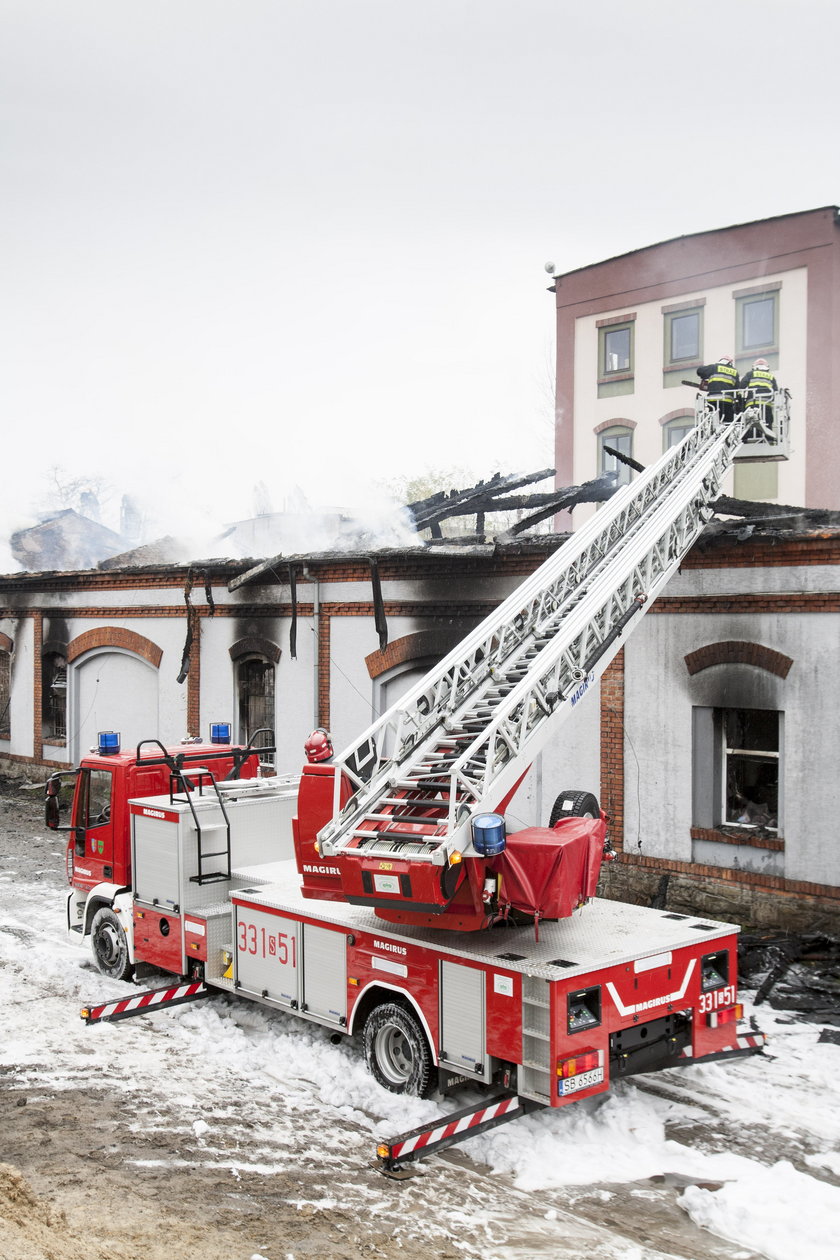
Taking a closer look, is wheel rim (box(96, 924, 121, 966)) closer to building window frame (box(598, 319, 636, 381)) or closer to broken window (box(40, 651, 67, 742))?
broken window (box(40, 651, 67, 742))

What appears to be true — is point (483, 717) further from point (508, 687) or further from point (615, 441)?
point (615, 441)

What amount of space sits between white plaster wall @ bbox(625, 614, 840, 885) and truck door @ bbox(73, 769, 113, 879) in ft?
19.3

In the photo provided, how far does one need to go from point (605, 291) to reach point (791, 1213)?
82.3 feet

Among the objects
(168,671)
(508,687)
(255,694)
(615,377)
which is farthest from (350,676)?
(615,377)

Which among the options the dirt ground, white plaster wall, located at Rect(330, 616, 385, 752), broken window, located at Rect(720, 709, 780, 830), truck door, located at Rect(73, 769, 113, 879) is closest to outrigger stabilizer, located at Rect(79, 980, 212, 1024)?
the dirt ground

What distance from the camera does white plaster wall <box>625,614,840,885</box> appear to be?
10.8 meters

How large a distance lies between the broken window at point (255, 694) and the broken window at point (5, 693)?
8.11 meters

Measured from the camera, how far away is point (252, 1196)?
19.7 ft

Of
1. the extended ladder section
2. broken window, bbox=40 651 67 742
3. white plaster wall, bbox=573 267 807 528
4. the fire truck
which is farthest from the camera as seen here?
white plaster wall, bbox=573 267 807 528

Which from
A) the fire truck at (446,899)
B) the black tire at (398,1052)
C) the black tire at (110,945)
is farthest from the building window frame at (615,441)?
the black tire at (398,1052)

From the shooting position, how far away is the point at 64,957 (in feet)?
34.9

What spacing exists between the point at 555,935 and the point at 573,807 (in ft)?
3.35

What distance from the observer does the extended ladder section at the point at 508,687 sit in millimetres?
7133

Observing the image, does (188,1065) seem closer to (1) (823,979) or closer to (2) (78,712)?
(1) (823,979)
